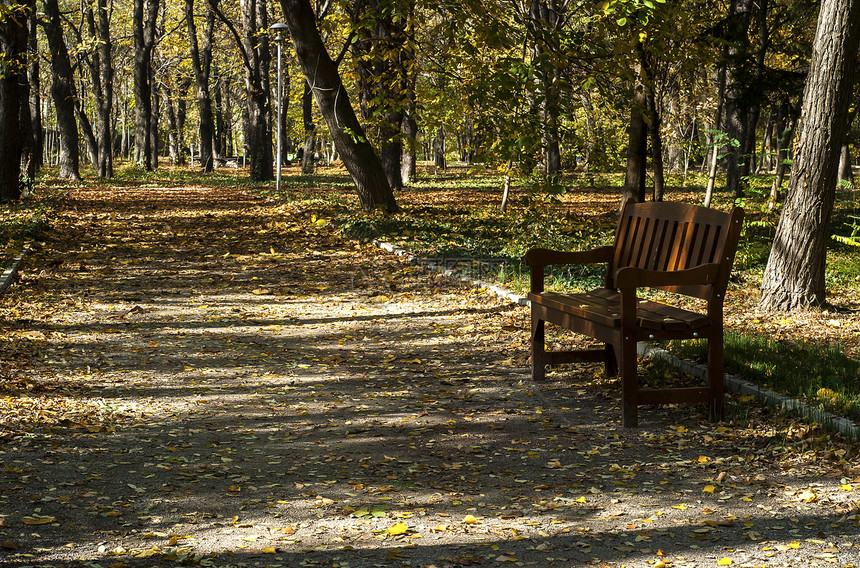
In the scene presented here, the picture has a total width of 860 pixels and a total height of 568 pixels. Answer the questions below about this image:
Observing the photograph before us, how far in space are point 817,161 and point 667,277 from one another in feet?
→ 10.7

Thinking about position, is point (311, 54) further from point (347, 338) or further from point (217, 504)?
point (217, 504)

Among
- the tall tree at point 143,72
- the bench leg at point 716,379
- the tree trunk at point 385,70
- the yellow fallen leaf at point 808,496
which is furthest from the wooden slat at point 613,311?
the tall tree at point 143,72

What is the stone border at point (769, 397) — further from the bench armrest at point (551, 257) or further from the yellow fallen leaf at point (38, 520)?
the yellow fallen leaf at point (38, 520)

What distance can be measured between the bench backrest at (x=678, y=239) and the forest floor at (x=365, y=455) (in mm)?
851

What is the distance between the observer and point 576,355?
20.4ft

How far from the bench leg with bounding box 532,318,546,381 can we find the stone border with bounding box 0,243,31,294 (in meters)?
5.69

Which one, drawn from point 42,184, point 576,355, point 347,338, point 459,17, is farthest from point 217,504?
point 42,184

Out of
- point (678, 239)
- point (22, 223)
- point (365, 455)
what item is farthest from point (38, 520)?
point (22, 223)

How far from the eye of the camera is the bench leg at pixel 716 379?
5215mm

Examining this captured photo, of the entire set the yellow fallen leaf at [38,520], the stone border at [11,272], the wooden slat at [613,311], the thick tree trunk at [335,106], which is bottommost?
the yellow fallen leaf at [38,520]

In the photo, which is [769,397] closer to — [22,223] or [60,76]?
[22,223]

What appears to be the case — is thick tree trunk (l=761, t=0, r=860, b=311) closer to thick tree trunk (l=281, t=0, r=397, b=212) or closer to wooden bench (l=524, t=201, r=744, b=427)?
wooden bench (l=524, t=201, r=744, b=427)

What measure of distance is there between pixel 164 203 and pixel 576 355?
16.8 metres

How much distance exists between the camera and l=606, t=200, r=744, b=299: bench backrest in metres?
5.21
